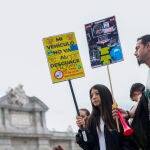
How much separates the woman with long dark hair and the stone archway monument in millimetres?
27870

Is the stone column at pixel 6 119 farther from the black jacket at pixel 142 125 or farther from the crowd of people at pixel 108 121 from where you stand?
the black jacket at pixel 142 125

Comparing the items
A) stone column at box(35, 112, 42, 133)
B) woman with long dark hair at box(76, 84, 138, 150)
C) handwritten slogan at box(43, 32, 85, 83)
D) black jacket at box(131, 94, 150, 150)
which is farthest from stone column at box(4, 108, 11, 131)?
black jacket at box(131, 94, 150, 150)

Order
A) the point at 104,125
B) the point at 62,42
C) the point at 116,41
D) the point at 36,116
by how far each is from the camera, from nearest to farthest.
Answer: the point at 104,125, the point at 116,41, the point at 62,42, the point at 36,116

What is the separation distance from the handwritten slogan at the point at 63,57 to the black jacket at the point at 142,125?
1.81m

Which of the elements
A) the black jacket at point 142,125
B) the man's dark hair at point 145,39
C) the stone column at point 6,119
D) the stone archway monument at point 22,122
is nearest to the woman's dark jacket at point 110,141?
the black jacket at point 142,125

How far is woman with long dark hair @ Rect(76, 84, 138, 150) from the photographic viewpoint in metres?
4.99

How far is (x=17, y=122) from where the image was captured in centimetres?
3462

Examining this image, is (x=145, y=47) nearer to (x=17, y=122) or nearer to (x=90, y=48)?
(x=90, y=48)

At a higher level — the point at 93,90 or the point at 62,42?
the point at 62,42

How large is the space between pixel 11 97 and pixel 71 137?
5824mm

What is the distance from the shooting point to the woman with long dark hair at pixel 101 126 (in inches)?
196

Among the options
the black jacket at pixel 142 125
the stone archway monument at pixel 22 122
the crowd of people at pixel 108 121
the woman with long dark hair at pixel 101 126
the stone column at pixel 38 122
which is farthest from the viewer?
the stone column at pixel 38 122

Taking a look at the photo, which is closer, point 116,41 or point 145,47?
point 145,47

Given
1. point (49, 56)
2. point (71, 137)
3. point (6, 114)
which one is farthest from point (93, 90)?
point (71, 137)
